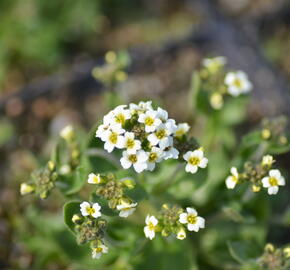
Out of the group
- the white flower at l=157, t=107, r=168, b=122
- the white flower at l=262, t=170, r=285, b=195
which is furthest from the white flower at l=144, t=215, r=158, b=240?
the white flower at l=262, t=170, r=285, b=195

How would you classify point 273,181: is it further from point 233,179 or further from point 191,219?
point 191,219

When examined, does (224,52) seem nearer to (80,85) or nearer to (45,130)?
(80,85)

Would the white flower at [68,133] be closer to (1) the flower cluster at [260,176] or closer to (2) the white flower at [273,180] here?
(1) the flower cluster at [260,176]

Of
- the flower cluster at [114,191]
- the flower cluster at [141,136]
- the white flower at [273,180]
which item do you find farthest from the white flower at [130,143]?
the white flower at [273,180]

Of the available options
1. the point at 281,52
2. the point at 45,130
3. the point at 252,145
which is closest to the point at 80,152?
the point at 252,145

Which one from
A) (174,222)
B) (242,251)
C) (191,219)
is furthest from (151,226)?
(242,251)
